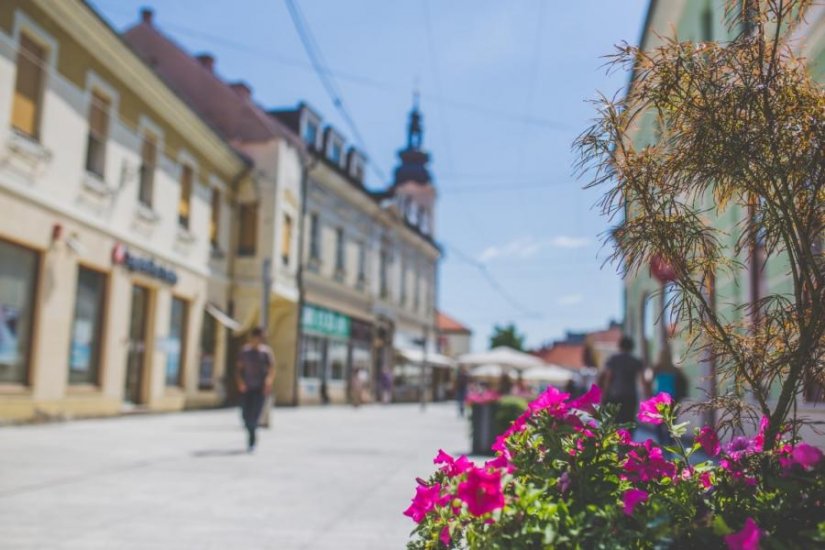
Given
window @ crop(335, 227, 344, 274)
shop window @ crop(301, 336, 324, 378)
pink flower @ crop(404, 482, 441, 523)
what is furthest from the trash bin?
window @ crop(335, 227, 344, 274)

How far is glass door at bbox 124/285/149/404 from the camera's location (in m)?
17.3

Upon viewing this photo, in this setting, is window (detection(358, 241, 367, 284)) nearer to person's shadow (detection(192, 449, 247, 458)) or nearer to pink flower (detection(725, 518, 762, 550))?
person's shadow (detection(192, 449, 247, 458))

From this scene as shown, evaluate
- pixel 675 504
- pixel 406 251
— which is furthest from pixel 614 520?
pixel 406 251

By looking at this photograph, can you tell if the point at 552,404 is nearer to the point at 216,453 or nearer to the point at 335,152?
the point at 216,453

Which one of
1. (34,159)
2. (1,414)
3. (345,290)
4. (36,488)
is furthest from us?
(345,290)

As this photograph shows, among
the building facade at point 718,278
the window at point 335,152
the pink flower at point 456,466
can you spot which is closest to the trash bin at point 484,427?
the building facade at point 718,278

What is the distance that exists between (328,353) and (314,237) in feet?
14.9

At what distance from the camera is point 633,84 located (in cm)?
247

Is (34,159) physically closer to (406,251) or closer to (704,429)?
(704,429)

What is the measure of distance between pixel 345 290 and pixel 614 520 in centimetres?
3050

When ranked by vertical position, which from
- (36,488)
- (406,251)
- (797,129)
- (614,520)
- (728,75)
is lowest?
(36,488)

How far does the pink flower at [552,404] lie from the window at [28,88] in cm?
1225

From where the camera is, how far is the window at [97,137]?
1511 centimetres

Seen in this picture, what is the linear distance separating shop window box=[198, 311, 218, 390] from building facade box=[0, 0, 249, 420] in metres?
0.07
